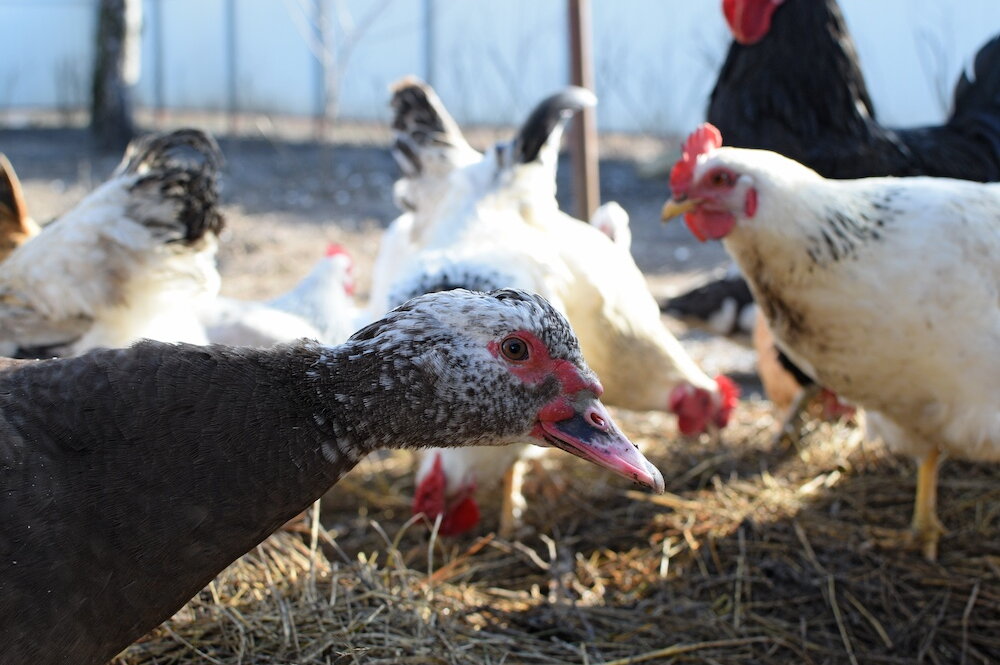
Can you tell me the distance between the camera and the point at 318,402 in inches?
75.1

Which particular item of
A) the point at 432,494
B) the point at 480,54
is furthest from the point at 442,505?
the point at 480,54

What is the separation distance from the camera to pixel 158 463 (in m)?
1.82

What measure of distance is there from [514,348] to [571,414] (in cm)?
19

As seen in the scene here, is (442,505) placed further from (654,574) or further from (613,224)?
(613,224)

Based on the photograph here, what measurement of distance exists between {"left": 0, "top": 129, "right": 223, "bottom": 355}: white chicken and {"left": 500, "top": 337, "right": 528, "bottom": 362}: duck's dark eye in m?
2.01

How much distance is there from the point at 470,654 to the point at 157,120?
15.0 metres

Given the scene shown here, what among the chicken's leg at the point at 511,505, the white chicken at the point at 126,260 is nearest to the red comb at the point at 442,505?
the chicken's leg at the point at 511,505

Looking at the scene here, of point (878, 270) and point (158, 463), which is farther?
point (878, 270)

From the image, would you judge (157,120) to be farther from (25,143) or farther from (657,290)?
(657,290)

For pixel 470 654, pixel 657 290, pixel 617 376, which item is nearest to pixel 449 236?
pixel 617 376

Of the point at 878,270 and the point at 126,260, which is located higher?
the point at 878,270

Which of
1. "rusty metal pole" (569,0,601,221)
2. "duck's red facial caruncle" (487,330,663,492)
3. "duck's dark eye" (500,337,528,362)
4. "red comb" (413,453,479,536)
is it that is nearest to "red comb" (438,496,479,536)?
"red comb" (413,453,479,536)

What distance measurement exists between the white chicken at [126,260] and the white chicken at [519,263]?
0.78 meters

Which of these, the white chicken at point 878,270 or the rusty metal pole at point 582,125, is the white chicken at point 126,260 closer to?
the white chicken at point 878,270
